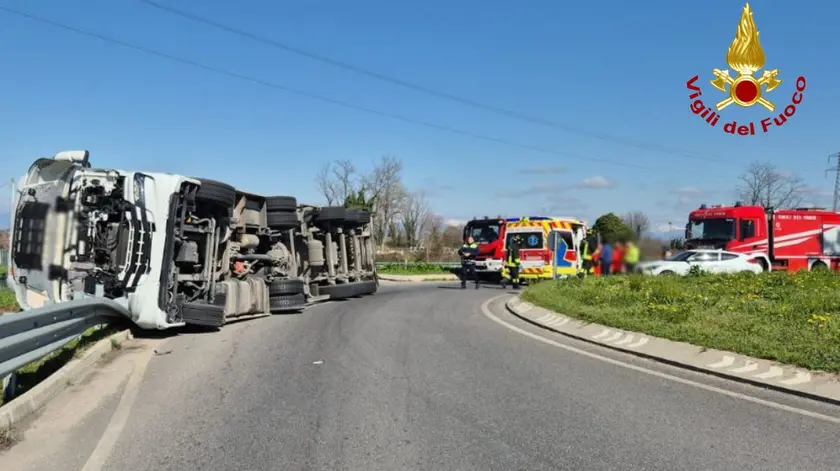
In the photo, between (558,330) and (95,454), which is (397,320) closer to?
(558,330)

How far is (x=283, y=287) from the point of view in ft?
48.4

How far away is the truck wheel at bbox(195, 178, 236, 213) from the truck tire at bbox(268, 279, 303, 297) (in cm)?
273

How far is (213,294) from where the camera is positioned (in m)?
12.0

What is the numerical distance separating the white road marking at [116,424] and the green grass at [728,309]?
684 cm

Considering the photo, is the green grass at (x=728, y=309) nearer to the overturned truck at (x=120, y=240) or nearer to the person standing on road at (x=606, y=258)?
the person standing on road at (x=606, y=258)

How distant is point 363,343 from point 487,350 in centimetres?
190

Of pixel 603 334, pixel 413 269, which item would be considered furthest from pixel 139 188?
pixel 413 269

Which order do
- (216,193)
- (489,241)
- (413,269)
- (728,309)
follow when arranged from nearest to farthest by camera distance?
(728,309) → (216,193) → (489,241) → (413,269)

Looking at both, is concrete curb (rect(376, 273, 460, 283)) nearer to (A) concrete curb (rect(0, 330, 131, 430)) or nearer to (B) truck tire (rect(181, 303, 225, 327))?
(B) truck tire (rect(181, 303, 225, 327))

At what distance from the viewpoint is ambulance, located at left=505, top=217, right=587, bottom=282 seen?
24.9 metres

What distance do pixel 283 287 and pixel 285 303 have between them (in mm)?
347

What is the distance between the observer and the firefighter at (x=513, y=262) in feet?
76.9

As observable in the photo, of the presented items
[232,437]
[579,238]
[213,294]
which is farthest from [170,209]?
[579,238]

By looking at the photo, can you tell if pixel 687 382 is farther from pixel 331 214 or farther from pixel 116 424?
pixel 331 214
